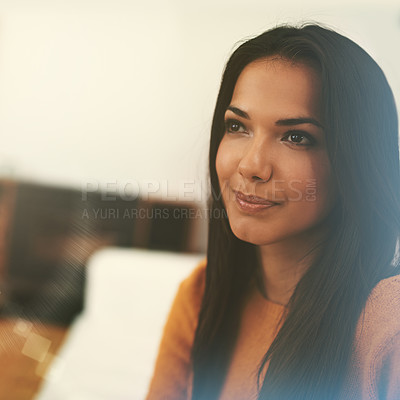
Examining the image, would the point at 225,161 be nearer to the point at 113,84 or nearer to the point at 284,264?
the point at 284,264

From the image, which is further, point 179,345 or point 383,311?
point 179,345

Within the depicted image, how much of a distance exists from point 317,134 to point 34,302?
0.62 meters

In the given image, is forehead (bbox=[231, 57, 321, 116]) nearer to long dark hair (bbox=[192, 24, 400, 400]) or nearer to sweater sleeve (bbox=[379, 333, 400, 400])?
long dark hair (bbox=[192, 24, 400, 400])

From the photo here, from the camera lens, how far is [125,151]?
0.47 meters

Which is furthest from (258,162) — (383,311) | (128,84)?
(128,84)

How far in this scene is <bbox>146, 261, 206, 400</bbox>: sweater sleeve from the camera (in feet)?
1.22

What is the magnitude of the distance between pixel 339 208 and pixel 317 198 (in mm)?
20

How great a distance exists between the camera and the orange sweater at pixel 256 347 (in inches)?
9.8

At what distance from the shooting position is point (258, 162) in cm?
27

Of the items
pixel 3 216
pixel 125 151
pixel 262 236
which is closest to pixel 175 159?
pixel 125 151

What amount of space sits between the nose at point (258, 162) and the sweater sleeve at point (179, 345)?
0.46 feet

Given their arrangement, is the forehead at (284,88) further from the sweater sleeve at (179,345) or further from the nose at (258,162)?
the sweater sleeve at (179,345)

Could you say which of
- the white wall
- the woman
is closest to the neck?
the woman

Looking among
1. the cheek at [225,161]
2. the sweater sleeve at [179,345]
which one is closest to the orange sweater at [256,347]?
the sweater sleeve at [179,345]
